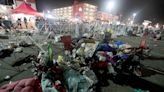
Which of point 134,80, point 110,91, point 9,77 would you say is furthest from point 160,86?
point 9,77

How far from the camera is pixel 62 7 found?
3152 inches

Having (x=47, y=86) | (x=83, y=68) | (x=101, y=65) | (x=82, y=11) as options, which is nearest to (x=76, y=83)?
(x=47, y=86)

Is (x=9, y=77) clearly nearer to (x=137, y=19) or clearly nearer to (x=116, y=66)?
(x=116, y=66)

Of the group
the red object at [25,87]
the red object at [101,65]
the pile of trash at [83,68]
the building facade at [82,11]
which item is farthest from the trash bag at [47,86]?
the building facade at [82,11]

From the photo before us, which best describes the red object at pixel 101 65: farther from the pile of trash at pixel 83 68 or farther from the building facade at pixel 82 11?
the building facade at pixel 82 11

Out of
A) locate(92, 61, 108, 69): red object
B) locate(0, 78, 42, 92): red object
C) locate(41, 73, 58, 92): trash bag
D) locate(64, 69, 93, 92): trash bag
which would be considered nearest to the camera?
locate(0, 78, 42, 92): red object

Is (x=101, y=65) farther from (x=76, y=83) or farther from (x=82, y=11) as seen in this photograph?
(x=82, y=11)

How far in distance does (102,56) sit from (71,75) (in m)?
1.75

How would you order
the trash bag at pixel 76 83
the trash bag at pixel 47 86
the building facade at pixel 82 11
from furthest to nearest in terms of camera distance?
1. the building facade at pixel 82 11
2. the trash bag at pixel 76 83
3. the trash bag at pixel 47 86

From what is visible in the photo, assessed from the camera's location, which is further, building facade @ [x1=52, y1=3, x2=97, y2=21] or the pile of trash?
building facade @ [x1=52, y1=3, x2=97, y2=21]

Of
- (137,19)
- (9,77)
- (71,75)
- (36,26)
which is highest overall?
(137,19)

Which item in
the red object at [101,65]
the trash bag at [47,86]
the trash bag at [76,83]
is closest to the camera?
the trash bag at [47,86]

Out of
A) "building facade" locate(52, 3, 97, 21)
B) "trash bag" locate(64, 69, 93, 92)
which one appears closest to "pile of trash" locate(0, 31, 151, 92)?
"trash bag" locate(64, 69, 93, 92)

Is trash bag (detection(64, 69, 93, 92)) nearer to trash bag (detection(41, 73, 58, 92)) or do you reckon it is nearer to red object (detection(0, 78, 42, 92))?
trash bag (detection(41, 73, 58, 92))
